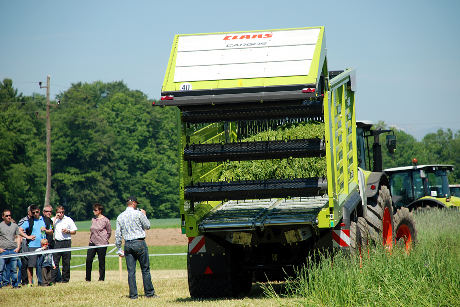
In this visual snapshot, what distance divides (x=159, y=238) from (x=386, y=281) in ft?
141

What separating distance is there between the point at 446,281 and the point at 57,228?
10779mm

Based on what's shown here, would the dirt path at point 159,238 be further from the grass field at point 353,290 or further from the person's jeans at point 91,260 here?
the grass field at point 353,290

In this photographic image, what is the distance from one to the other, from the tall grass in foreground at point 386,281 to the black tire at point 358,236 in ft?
1.05

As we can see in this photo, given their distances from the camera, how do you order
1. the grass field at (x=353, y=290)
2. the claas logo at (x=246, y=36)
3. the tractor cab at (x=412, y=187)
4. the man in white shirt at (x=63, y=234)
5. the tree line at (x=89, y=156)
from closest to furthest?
the grass field at (x=353, y=290) < the claas logo at (x=246, y=36) < the man in white shirt at (x=63, y=234) < the tractor cab at (x=412, y=187) < the tree line at (x=89, y=156)

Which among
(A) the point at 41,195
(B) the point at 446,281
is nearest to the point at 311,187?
(B) the point at 446,281

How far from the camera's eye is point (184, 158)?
468 inches

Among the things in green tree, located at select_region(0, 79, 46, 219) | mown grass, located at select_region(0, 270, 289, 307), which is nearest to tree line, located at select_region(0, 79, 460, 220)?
green tree, located at select_region(0, 79, 46, 219)

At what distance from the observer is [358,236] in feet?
39.8

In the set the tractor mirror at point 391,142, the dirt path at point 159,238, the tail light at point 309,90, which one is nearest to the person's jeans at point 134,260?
the tail light at point 309,90

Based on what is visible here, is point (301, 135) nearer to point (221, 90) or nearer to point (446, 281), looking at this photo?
point (221, 90)

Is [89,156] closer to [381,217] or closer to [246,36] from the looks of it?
[381,217]

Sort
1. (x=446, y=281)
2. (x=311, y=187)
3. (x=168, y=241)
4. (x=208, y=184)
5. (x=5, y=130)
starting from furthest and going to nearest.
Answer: (x=5, y=130)
(x=168, y=241)
(x=208, y=184)
(x=311, y=187)
(x=446, y=281)

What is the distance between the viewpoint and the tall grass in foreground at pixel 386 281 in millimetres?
8914

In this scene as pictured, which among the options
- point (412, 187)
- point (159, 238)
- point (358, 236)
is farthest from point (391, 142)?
point (159, 238)
